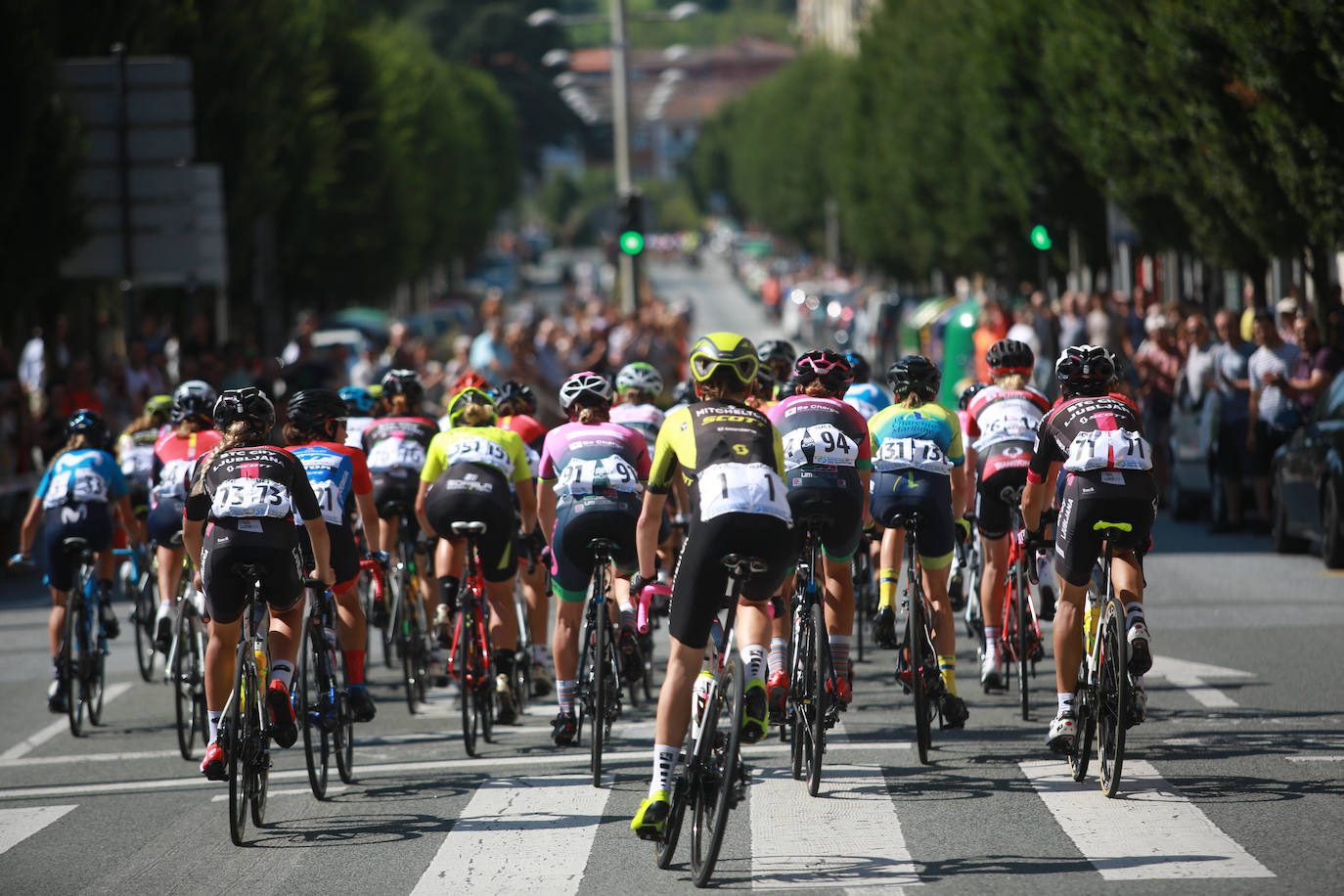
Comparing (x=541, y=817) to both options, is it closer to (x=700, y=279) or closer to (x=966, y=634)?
(x=966, y=634)

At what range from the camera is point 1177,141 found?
24.3 meters

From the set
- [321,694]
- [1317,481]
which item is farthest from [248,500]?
[1317,481]

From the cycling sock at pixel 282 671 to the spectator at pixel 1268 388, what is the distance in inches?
420

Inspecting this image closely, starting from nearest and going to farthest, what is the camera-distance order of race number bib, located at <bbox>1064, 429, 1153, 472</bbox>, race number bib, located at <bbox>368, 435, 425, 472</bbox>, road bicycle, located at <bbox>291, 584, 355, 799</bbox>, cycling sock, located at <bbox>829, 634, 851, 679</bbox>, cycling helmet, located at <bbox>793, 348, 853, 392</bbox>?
race number bib, located at <bbox>1064, 429, 1153, 472</bbox> → road bicycle, located at <bbox>291, 584, 355, 799</bbox> → cycling sock, located at <bbox>829, 634, 851, 679</bbox> → cycling helmet, located at <bbox>793, 348, 853, 392</bbox> → race number bib, located at <bbox>368, 435, 425, 472</bbox>

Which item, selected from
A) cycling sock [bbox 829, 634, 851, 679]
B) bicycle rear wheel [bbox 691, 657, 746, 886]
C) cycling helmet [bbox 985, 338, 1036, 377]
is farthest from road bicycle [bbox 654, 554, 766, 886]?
cycling helmet [bbox 985, 338, 1036, 377]

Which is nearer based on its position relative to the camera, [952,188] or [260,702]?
[260,702]

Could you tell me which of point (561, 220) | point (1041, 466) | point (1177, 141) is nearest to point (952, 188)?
point (1177, 141)

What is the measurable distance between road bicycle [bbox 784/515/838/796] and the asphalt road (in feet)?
0.61

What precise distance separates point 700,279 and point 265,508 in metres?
112

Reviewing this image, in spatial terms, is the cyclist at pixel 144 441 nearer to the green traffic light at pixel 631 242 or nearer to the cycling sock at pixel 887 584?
the cycling sock at pixel 887 584

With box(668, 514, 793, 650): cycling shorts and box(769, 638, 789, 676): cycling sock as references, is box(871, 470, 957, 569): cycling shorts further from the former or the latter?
box(668, 514, 793, 650): cycling shorts

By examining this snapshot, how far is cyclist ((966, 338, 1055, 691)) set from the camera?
10.7 metres

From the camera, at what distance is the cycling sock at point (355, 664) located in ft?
31.8

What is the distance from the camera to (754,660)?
7.14 meters
